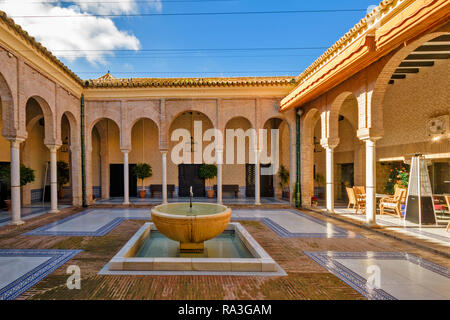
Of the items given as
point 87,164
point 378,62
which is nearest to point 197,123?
point 87,164

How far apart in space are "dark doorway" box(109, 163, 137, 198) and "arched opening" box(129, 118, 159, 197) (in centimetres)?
42

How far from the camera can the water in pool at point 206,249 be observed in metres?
4.84

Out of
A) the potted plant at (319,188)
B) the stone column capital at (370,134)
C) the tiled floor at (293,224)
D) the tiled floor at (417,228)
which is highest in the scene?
the stone column capital at (370,134)

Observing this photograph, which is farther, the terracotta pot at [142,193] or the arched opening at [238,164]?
the arched opening at [238,164]

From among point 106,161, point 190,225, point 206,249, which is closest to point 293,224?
point 206,249

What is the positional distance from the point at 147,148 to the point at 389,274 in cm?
1320

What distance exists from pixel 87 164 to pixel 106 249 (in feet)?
24.3

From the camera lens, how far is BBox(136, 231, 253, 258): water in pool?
191 inches

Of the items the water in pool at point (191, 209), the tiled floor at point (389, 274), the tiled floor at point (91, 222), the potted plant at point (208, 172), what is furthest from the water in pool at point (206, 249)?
the potted plant at point (208, 172)

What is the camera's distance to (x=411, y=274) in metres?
3.84

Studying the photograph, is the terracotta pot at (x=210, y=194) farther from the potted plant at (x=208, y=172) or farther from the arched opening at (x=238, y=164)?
the arched opening at (x=238, y=164)

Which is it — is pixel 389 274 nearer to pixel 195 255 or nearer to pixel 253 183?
pixel 195 255

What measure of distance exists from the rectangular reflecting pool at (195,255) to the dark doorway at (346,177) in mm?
9097

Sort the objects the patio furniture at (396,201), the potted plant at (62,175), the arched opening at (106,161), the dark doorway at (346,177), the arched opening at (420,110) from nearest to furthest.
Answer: the arched opening at (420,110) → the patio furniture at (396,201) → the dark doorway at (346,177) → the potted plant at (62,175) → the arched opening at (106,161)
